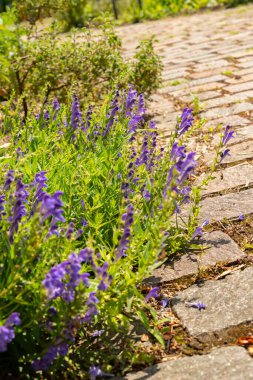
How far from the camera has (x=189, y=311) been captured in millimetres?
2428

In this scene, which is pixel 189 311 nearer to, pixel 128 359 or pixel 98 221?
pixel 128 359

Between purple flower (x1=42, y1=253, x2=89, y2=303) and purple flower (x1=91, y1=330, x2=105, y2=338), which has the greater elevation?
purple flower (x1=42, y1=253, x2=89, y2=303)

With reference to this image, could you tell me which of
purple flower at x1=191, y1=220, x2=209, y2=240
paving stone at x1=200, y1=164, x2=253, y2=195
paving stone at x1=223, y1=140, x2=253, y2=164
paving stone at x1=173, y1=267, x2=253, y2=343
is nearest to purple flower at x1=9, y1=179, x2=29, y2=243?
paving stone at x1=173, y1=267, x2=253, y2=343

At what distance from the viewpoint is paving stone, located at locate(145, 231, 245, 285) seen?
2717 millimetres

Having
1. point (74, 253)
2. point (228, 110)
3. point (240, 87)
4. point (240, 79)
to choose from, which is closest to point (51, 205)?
point (74, 253)

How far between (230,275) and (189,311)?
0.36 m

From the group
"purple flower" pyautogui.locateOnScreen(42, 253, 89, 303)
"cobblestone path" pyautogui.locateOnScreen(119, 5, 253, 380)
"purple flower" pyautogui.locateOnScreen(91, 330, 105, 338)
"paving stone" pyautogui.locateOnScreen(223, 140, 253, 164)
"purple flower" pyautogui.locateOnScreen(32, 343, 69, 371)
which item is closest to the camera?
"purple flower" pyautogui.locateOnScreen(42, 253, 89, 303)

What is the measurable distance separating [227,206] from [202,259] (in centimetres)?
64

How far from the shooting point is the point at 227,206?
3.38 m

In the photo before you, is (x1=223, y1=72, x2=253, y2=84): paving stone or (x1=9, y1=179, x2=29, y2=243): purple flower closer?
(x1=9, y1=179, x2=29, y2=243): purple flower

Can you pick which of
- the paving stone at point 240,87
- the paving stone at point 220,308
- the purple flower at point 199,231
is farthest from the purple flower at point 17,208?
the paving stone at point 240,87

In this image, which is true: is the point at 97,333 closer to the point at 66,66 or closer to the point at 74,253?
the point at 74,253

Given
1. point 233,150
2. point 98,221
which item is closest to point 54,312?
point 98,221

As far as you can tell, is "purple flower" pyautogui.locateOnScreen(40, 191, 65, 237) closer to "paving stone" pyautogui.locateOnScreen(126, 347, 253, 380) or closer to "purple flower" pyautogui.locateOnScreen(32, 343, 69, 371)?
"purple flower" pyautogui.locateOnScreen(32, 343, 69, 371)
